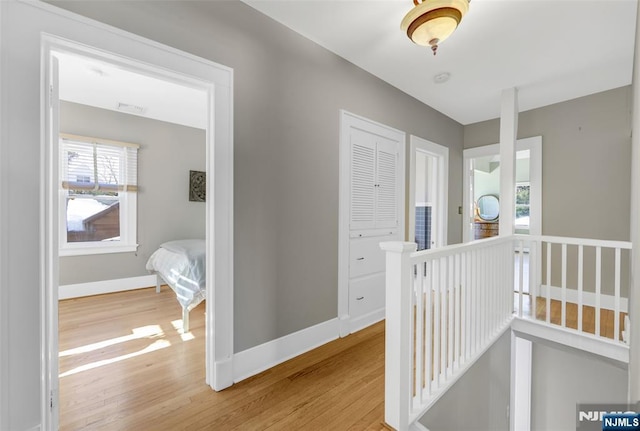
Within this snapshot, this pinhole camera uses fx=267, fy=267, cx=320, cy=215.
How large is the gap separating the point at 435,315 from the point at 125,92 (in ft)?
13.3

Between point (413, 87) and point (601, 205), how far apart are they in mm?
2682

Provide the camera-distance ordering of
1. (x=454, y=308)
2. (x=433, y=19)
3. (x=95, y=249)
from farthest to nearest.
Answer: (x=95, y=249)
(x=454, y=308)
(x=433, y=19)

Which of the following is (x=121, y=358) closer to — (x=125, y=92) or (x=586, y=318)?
(x=125, y=92)

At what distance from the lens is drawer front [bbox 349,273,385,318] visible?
266 cm

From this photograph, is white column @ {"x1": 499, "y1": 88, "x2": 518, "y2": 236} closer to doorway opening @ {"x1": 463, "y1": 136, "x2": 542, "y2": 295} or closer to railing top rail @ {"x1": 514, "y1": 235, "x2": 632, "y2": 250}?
doorway opening @ {"x1": 463, "y1": 136, "x2": 542, "y2": 295}

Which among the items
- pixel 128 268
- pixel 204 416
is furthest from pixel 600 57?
pixel 128 268

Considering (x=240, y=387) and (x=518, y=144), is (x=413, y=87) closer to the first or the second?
(x=518, y=144)

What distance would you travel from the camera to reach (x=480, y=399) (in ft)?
7.18

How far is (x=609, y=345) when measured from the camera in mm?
2230

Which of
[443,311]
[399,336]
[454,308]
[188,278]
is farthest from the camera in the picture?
[188,278]

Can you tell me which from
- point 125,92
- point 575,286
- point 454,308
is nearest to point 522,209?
point 575,286

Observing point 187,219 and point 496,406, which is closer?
point 496,406

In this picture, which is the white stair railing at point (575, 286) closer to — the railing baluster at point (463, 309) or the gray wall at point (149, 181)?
the railing baluster at point (463, 309)

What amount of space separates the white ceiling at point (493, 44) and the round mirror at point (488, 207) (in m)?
4.28
